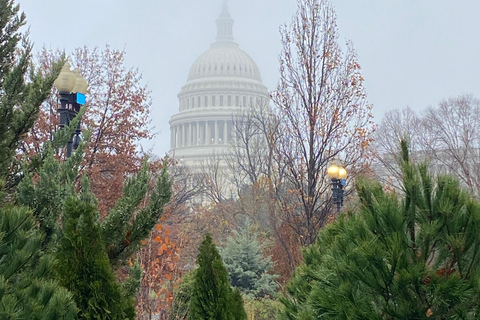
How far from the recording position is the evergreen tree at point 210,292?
5.96m

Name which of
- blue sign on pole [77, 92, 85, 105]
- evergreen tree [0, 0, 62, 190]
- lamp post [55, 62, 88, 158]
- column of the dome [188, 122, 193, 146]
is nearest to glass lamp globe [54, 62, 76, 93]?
lamp post [55, 62, 88, 158]

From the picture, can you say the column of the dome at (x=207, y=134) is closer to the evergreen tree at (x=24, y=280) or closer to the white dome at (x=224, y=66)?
the white dome at (x=224, y=66)

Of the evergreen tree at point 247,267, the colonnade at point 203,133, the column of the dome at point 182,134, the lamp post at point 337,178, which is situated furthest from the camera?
the column of the dome at point 182,134

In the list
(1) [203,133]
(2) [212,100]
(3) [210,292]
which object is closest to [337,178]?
(3) [210,292]

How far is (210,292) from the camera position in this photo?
600 centimetres

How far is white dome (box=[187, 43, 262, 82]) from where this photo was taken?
105062 millimetres

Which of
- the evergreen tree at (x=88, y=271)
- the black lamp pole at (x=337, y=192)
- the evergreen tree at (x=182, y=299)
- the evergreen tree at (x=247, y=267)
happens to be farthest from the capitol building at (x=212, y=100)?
the evergreen tree at (x=88, y=271)

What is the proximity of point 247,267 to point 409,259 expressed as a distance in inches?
569

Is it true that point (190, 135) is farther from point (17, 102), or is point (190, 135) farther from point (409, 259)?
point (409, 259)

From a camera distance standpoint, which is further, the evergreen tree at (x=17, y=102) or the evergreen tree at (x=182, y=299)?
the evergreen tree at (x=182, y=299)

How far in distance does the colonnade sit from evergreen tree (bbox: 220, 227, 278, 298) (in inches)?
3108

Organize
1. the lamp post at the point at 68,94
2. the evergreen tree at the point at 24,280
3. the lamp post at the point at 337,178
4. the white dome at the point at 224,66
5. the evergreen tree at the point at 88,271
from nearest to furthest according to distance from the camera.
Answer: the evergreen tree at the point at 24,280
the evergreen tree at the point at 88,271
the lamp post at the point at 68,94
the lamp post at the point at 337,178
the white dome at the point at 224,66

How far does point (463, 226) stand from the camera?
3.31m

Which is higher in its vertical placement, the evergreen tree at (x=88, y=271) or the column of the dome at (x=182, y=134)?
the column of the dome at (x=182, y=134)
